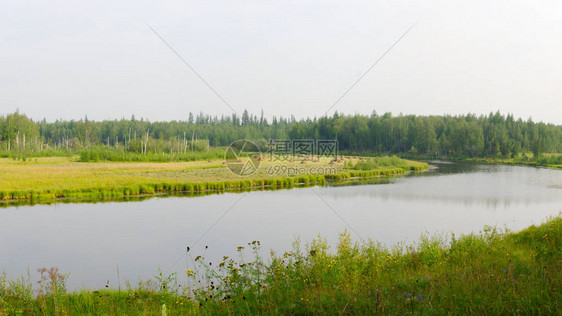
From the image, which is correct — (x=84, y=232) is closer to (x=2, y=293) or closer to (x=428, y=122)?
(x=2, y=293)

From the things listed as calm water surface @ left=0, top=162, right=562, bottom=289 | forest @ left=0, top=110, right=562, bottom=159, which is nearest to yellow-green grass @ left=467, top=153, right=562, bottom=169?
forest @ left=0, top=110, right=562, bottom=159

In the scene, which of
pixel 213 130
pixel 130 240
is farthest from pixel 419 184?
pixel 213 130

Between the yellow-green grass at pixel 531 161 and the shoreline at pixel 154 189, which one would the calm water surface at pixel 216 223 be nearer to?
the shoreline at pixel 154 189

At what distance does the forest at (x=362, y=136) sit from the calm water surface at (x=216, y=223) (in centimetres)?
4413

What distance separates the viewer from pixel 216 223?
1870cm

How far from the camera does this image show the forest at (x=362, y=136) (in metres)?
75.2

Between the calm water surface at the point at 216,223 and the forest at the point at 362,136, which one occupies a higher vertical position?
the forest at the point at 362,136

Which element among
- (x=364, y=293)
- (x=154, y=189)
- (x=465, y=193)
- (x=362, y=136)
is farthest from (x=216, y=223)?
(x=362, y=136)

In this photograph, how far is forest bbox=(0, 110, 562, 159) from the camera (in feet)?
247

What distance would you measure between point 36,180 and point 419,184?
109ft

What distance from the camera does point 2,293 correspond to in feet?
24.7

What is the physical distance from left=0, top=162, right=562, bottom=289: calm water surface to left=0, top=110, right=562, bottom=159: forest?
44.1m

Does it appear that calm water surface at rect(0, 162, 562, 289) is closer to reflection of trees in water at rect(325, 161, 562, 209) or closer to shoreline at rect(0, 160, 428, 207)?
reflection of trees in water at rect(325, 161, 562, 209)

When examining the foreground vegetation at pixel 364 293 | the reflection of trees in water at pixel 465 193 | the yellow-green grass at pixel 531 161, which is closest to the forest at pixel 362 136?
the yellow-green grass at pixel 531 161
